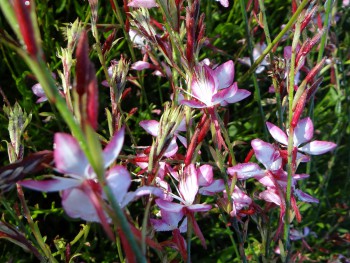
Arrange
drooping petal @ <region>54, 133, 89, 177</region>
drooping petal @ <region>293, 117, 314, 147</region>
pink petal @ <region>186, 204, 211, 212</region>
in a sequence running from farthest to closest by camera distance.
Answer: drooping petal @ <region>293, 117, 314, 147</region> < pink petal @ <region>186, 204, 211, 212</region> < drooping petal @ <region>54, 133, 89, 177</region>

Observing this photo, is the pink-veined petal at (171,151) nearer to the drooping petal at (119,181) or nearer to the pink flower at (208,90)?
the pink flower at (208,90)

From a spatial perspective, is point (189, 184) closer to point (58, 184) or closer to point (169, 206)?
point (169, 206)

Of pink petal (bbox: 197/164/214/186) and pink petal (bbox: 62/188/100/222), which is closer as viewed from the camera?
pink petal (bbox: 62/188/100/222)

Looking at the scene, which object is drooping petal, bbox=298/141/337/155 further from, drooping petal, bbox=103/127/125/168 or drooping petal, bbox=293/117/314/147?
drooping petal, bbox=103/127/125/168

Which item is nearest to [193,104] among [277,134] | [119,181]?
[277,134]

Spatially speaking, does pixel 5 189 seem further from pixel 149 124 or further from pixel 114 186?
pixel 149 124

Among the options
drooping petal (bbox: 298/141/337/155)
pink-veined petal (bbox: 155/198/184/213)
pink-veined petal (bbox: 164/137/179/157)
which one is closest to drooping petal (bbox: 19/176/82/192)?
pink-veined petal (bbox: 155/198/184/213)
